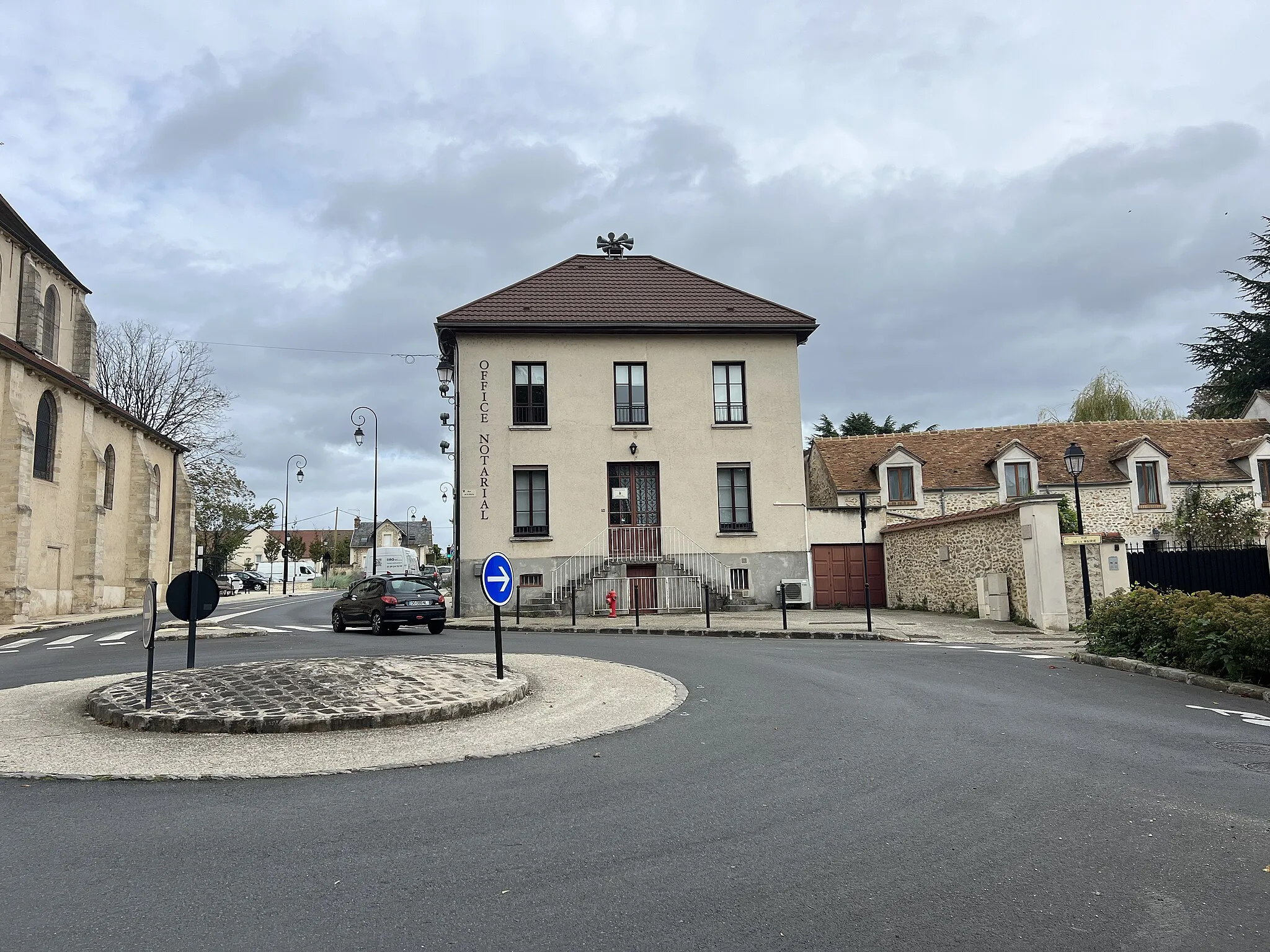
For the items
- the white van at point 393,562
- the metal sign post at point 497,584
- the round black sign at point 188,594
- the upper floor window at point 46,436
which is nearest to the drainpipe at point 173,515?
the white van at point 393,562

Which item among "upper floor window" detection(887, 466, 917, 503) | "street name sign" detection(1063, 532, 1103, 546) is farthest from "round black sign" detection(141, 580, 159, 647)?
"upper floor window" detection(887, 466, 917, 503)

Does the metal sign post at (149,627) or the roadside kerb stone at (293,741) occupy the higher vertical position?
the metal sign post at (149,627)

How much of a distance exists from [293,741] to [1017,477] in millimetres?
29611

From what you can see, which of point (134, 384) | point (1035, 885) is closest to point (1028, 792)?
point (1035, 885)

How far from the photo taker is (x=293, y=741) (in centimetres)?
763

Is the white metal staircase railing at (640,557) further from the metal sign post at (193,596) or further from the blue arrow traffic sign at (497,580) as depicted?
the metal sign post at (193,596)

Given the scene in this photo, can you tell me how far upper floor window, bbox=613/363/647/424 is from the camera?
2773cm

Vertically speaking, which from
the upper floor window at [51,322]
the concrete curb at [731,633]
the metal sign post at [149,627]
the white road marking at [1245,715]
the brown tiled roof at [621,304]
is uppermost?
the upper floor window at [51,322]

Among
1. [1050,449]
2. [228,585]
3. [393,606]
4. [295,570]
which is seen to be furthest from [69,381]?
[295,570]

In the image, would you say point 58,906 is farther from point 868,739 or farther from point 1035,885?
point 868,739

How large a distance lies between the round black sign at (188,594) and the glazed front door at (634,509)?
16.8 metres

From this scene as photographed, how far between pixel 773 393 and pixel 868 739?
21.3 metres

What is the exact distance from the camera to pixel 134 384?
154 feet

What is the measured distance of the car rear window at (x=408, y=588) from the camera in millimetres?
20891
